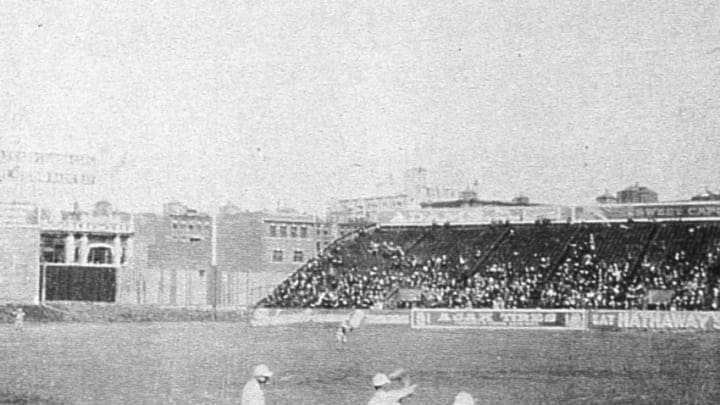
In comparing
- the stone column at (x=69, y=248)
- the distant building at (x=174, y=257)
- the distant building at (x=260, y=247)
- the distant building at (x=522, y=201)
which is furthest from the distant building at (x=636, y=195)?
the stone column at (x=69, y=248)

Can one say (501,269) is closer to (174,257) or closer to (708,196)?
(708,196)

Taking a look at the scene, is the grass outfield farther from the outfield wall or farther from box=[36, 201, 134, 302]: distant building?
box=[36, 201, 134, 302]: distant building

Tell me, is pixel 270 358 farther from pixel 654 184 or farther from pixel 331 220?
pixel 654 184

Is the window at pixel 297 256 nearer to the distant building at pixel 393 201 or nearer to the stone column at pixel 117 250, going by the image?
the distant building at pixel 393 201

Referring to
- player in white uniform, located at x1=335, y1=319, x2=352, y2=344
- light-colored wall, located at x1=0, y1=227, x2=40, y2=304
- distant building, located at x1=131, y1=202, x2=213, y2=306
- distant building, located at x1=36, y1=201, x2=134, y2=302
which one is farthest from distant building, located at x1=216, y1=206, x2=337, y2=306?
light-colored wall, located at x1=0, y1=227, x2=40, y2=304

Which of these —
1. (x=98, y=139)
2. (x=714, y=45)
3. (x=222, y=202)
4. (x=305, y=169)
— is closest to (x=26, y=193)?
(x=98, y=139)

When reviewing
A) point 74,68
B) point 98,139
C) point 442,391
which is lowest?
point 442,391
